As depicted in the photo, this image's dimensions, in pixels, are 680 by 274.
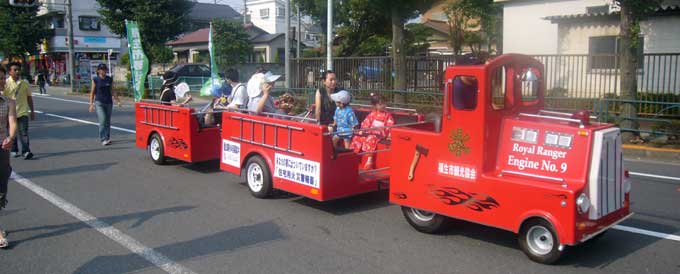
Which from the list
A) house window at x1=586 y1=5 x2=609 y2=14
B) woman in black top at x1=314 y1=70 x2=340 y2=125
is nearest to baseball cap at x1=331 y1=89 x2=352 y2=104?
woman in black top at x1=314 y1=70 x2=340 y2=125

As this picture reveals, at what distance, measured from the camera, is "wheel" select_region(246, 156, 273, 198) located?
8164mm

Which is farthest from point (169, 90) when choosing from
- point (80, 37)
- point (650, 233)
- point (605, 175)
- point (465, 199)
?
point (80, 37)

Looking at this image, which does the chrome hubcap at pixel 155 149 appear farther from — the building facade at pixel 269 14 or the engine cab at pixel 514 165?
the building facade at pixel 269 14

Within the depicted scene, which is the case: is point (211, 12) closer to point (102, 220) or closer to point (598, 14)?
point (598, 14)

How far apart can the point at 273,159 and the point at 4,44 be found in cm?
5036

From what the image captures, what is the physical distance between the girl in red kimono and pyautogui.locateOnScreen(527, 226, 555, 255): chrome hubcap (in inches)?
113

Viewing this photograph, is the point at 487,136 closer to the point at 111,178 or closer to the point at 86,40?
the point at 111,178

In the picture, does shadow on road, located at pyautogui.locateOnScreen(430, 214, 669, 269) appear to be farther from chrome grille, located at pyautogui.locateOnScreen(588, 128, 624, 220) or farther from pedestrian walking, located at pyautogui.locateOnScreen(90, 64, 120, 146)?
pedestrian walking, located at pyautogui.locateOnScreen(90, 64, 120, 146)

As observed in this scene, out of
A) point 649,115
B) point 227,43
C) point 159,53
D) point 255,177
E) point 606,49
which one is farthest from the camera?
point 227,43

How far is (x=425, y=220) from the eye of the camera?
21.6 feet

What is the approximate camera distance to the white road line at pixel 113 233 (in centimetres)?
562

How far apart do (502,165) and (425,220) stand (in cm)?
115

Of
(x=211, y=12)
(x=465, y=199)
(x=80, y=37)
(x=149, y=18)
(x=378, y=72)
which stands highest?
(x=211, y=12)

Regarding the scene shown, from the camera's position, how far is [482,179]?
5.86 meters
